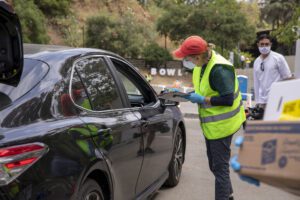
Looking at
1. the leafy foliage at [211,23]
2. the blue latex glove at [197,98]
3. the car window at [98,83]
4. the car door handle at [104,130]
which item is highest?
the leafy foliage at [211,23]

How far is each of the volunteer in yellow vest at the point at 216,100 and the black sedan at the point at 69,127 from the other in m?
0.58

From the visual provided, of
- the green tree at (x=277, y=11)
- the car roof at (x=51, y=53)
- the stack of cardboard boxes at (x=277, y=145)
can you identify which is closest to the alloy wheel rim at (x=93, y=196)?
the car roof at (x=51, y=53)

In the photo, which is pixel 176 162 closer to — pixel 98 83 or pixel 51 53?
pixel 98 83

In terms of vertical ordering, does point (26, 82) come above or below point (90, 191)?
above

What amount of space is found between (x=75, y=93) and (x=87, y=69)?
42cm

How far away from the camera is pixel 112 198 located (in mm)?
3752

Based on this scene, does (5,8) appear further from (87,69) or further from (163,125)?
(163,125)

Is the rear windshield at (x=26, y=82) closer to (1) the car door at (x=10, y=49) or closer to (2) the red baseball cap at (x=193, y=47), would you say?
(1) the car door at (x=10, y=49)

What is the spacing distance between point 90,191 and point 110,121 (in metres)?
0.66

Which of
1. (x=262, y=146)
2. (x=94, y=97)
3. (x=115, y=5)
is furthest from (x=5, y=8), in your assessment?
(x=115, y=5)

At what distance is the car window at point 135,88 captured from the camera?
491cm

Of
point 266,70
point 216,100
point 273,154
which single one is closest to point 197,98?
point 216,100

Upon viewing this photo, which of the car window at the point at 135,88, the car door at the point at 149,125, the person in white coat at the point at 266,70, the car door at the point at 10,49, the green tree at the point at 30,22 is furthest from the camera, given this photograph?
the green tree at the point at 30,22

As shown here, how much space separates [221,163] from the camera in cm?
462
